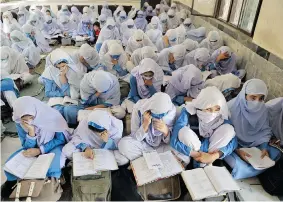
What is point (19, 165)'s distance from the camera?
176 centimetres

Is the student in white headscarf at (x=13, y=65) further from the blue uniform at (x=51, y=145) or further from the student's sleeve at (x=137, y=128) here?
the student's sleeve at (x=137, y=128)

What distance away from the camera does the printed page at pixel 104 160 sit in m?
1.75

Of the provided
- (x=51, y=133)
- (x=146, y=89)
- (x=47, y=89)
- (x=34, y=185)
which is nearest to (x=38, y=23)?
(x=47, y=89)

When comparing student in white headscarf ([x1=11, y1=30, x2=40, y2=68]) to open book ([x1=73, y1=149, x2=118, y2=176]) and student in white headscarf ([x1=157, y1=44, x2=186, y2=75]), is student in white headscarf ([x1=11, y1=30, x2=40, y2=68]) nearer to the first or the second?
student in white headscarf ([x1=157, y1=44, x2=186, y2=75])

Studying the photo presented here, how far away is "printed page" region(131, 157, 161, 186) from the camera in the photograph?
1671 millimetres

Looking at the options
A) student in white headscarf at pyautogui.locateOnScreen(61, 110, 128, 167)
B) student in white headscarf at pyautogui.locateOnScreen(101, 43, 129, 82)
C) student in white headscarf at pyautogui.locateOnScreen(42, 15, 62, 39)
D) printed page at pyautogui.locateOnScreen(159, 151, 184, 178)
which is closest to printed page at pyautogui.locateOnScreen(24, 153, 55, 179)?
student in white headscarf at pyautogui.locateOnScreen(61, 110, 128, 167)

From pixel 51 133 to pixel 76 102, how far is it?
2.69 ft

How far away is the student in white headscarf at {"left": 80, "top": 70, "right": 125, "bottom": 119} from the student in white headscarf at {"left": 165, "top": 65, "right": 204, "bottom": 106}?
0.70 meters

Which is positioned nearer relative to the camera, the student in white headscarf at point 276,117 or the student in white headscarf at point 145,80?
the student in white headscarf at point 276,117

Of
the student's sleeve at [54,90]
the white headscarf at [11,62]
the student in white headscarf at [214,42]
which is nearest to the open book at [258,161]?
the student's sleeve at [54,90]

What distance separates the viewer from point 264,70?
2.91m

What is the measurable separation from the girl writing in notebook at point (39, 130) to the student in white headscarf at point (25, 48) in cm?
278

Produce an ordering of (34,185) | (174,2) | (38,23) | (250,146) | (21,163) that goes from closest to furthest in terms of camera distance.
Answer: (34,185)
(21,163)
(250,146)
(38,23)
(174,2)

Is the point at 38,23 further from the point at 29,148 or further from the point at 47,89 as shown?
the point at 29,148
